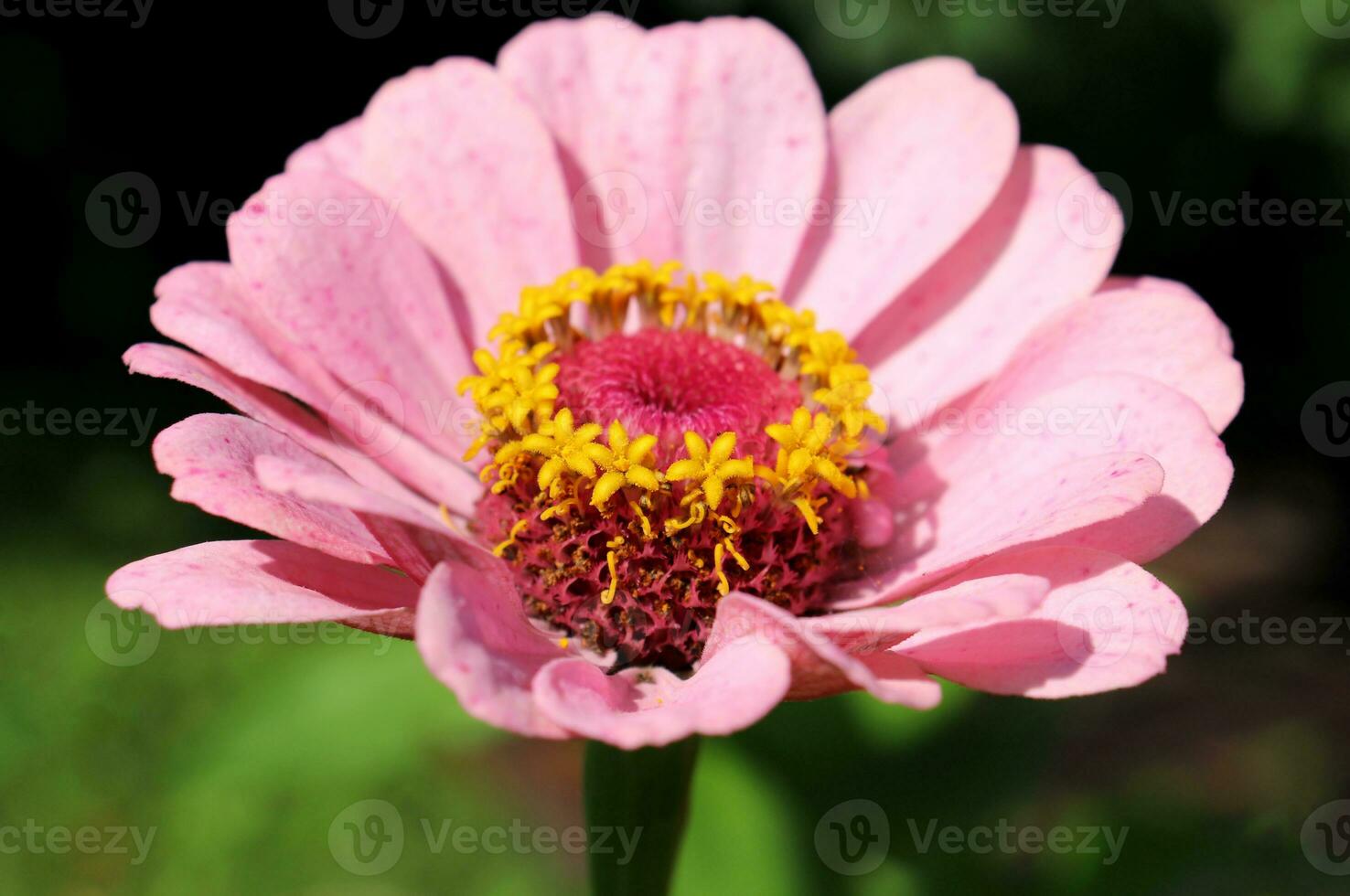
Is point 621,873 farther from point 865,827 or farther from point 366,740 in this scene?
→ point 366,740

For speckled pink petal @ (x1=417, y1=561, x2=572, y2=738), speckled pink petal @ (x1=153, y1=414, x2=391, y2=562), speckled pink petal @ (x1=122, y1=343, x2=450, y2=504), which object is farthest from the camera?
speckled pink petal @ (x1=122, y1=343, x2=450, y2=504)

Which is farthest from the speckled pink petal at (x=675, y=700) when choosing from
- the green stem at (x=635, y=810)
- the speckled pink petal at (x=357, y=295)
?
the speckled pink petal at (x=357, y=295)

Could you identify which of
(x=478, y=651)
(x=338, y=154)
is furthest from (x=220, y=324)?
(x=478, y=651)

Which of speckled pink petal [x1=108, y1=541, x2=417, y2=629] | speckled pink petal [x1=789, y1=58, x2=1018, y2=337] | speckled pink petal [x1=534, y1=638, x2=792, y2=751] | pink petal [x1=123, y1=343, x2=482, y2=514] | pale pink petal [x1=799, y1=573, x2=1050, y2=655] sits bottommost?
speckled pink petal [x1=534, y1=638, x2=792, y2=751]

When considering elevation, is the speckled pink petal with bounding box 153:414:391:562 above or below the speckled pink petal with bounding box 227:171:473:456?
below

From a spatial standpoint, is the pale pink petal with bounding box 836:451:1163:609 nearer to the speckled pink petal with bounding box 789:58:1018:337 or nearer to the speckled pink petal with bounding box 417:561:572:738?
the speckled pink petal with bounding box 789:58:1018:337

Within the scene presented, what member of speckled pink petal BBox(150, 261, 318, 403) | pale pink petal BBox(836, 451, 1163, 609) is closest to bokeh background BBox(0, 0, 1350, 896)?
pale pink petal BBox(836, 451, 1163, 609)

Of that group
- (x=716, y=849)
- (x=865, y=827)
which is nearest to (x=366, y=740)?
(x=716, y=849)
